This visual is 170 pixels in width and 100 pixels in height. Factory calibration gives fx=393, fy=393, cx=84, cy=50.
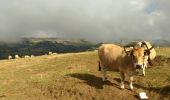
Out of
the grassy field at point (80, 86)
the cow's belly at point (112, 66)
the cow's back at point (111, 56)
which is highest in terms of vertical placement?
the cow's back at point (111, 56)

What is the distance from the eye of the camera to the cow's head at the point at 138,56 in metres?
25.5

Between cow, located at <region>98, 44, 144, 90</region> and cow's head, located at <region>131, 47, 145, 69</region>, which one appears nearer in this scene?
cow's head, located at <region>131, 47, 145, 69</region>

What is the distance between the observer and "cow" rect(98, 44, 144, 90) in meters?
25.8

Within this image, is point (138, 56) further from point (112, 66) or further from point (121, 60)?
point (112, 66)

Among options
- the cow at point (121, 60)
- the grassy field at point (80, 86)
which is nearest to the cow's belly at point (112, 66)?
the cow at point (121, 60)

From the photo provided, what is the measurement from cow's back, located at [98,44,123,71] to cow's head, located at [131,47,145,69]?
236 cm

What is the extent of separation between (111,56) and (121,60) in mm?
1516

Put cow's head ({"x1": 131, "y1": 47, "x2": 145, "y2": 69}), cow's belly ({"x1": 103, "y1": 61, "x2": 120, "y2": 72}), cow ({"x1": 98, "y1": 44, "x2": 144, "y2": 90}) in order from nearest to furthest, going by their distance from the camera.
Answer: cow's head ({"x1": 131, "y1": 47, "x2": 145, "y2": 69}) < cow ({"x1": 98, "y1": 44, "x2": 144, "y2": 90}) < cow's belly ({"x1": 103, "y1": 61, "x2": 120, "y2": 72})

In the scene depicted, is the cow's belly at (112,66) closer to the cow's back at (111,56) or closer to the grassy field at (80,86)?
the cow's back at (111,56)

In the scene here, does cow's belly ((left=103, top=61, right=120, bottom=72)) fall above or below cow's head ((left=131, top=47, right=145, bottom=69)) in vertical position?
below

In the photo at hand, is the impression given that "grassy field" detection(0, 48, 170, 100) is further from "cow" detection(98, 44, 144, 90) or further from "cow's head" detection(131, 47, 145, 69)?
"cow's head" detection(131, 47, 145, 69)

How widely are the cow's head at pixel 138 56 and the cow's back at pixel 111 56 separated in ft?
7.75

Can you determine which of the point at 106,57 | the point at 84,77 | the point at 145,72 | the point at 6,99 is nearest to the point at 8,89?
the point at 6,99

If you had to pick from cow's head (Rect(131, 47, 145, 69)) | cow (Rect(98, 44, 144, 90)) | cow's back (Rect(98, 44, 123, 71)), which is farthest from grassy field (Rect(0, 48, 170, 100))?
cow's head (Rect(131, 47, 145, 69))
